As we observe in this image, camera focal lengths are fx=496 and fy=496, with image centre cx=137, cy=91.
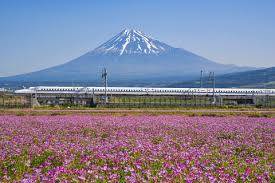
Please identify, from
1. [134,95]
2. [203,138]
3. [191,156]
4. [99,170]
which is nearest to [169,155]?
[191,156]

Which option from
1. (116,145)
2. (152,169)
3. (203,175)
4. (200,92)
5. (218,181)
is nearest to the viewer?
(218,181)

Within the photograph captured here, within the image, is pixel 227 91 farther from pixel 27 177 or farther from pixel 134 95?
pixel 27 177

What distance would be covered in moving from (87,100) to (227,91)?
42265 millimetres

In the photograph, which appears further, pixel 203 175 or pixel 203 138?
pixel 203 138

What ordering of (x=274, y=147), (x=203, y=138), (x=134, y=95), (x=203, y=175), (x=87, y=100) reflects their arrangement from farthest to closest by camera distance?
(x=134, y=95), (x=87, y=100), (x=203, y=138), (x=274, y=147), (x=203, y=175)

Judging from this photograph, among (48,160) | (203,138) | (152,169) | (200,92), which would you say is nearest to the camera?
(152,169)

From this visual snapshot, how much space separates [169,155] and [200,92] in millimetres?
88781

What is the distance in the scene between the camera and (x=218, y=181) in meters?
6.18

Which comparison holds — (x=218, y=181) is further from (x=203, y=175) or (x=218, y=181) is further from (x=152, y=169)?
(x=152, y=169)

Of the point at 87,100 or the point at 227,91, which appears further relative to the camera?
the point at 227,91

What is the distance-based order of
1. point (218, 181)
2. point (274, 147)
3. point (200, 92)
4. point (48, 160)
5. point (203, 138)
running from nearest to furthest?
1. point (218, 181)
2. point (48, 160)
3. point (274, 147)
4. point (203, 138)
5. point (200, 92)

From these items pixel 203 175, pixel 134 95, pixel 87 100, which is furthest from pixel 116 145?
pixel 134 95

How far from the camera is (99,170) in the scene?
6910 millimetres

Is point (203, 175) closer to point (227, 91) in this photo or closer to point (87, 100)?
point (87, 100)
